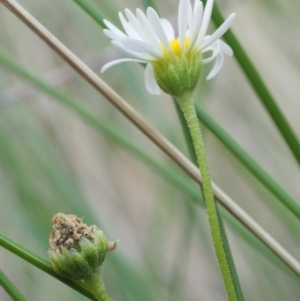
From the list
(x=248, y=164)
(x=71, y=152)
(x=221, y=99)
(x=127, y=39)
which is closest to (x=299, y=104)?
(x=221, y=99)

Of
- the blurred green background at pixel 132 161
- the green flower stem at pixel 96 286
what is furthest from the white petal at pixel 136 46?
the blurred green background at pixel 132 161

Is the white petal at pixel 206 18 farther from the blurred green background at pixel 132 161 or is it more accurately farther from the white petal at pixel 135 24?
the blurred green background at pixel 132 161

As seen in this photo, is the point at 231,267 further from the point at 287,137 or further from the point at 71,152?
the point at 71,152

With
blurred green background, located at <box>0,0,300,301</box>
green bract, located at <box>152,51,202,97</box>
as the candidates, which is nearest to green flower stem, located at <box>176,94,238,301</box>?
green bract, located at <box>152,51,202,97</box>

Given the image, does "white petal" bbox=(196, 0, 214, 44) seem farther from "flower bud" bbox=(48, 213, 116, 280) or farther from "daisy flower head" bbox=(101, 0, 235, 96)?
"flower bud" bbox=(48, 213, 116, 280)

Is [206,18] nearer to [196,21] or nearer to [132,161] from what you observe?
[196,21]

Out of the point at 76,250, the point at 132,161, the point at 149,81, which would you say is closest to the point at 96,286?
the point at 76,250
